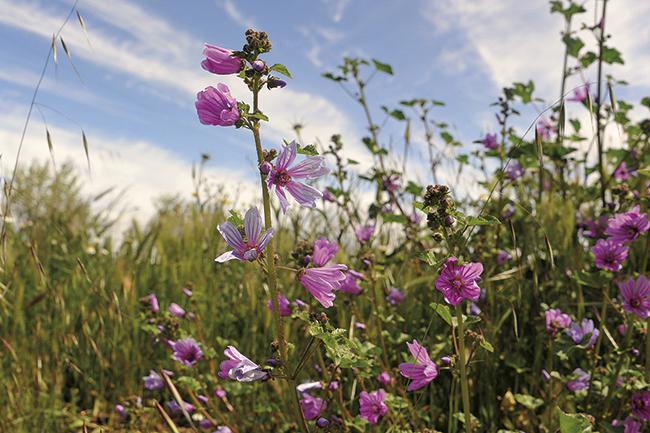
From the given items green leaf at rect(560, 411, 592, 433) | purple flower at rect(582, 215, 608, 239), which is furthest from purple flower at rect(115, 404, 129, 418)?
purple flower at rect(582, 215, 608, 239)

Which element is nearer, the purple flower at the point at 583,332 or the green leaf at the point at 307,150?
the green leaf at the point at 307,150

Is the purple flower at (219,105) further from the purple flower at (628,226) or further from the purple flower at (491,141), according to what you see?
the purple flower at (491,141)

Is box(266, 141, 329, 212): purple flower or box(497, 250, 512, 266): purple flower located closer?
box(266, 141, 329, 212): purple flower

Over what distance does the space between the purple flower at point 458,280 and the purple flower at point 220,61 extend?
0.65 m

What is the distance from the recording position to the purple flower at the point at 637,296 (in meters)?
1.86

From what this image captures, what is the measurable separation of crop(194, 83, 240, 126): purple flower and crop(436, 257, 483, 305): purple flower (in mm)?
581

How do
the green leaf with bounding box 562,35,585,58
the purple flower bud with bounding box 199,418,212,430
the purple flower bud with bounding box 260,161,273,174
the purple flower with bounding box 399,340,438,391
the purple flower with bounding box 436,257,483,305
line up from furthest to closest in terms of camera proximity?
the green leaf with bounding box 562,35,585,58
the purple flower bud with bounding box 199,418,212,430
the purple flower with bounding box 399,340,438,391
the purple flower with bounding box 436,257,483,305
the purple flower bud with bounding box 260,161,273,174

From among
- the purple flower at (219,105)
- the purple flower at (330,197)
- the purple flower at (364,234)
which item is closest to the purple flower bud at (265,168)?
the purple flower at (219,105)

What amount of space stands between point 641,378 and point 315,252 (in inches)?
45.2

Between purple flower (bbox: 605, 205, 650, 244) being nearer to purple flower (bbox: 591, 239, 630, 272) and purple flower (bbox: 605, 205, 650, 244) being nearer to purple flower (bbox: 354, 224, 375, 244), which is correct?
purple flower (bbox: 591, 239, 630, 272)

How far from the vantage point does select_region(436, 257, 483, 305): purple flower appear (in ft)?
4.50

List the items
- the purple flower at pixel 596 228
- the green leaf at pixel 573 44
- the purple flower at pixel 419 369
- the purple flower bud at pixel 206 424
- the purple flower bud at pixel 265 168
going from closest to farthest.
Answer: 1. the purple flower bud at pixel 265 168
2. the purple flower at pixel 419 369
3. the purple flower bud at pixel 206 424
4. the purple flower at pixel 596 228
5. the green leaf at pixel 573 44

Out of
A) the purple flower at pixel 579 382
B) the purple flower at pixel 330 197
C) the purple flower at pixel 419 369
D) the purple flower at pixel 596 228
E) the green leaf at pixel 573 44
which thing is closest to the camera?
the purple flower at pixel 419 369

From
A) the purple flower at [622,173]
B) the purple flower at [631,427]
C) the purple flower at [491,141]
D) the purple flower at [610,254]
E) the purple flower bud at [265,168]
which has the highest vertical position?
the purple flower at [491,141]
